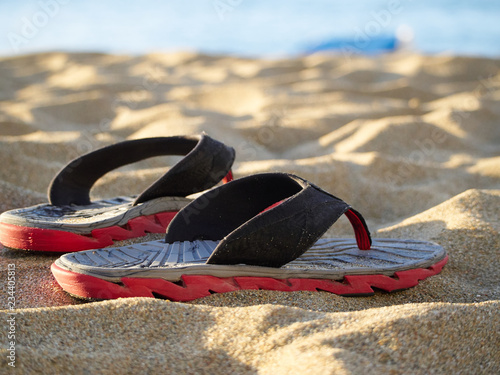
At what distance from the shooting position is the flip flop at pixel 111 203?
169cm

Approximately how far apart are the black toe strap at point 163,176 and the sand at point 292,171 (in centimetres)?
36

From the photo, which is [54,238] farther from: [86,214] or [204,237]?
[204,237]

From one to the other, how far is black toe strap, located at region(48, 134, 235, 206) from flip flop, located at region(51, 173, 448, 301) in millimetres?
236

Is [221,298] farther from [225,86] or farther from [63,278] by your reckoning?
[225,86]

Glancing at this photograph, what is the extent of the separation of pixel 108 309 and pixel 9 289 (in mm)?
430

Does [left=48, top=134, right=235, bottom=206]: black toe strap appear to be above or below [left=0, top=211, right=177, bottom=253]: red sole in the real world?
above

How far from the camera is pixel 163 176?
6.06 ft

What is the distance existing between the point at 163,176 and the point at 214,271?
1.92 ft

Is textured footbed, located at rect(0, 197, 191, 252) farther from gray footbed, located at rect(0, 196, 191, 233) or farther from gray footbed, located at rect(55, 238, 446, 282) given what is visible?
gray footbed, located at rect(55, 238, 446, 282)

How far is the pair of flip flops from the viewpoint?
1.35m

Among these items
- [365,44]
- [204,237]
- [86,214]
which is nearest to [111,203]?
[86,214]

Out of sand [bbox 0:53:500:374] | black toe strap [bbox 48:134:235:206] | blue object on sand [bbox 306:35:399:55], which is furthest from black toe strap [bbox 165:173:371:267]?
blue object on sand [bbox 306:35:399:55]

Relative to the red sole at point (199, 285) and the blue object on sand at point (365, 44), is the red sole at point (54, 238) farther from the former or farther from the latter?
the blue object on sand at point (365, 44)

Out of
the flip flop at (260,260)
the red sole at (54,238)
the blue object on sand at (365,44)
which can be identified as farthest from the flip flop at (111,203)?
the blue object on sand at (365,44)
